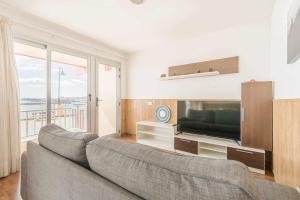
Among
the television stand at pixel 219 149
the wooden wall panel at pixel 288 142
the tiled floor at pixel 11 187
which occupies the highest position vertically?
the wooden wall panel at pixel 288 142

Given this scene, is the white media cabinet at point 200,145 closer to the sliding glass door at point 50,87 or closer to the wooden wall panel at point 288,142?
the wooden wall panel at point 288,142

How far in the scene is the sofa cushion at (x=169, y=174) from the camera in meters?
0.46

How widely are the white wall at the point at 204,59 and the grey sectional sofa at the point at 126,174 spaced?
2.24 m

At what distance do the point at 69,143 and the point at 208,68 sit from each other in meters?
2.86

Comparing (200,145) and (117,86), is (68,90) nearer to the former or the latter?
(117,86)

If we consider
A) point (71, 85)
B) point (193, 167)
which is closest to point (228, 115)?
point (193, 167)

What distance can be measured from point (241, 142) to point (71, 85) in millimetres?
3372

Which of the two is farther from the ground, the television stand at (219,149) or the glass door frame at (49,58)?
the glass door frame at (49,58)

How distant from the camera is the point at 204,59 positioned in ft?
10.4

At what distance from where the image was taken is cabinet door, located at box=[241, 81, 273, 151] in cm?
213

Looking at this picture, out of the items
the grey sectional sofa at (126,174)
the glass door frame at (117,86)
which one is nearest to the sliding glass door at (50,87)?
the glass door frame at (117,86)

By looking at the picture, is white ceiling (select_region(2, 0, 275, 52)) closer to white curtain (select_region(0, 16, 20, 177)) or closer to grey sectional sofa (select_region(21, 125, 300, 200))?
white curtain (select_region(0, 16, 20, 177))

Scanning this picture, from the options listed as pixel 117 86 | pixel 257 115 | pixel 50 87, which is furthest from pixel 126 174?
pixel 117 86

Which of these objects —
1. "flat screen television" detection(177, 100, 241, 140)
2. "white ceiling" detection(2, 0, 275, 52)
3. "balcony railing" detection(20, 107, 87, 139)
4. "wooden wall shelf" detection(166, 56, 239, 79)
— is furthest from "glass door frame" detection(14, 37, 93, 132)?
"flat screen television" detection(177, 100, 241, 140)
